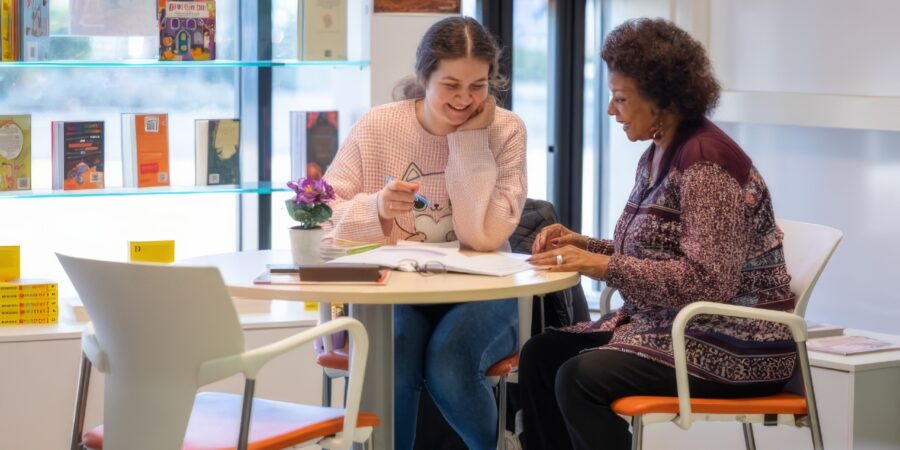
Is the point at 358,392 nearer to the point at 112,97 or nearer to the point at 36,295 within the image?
the point at 36,295

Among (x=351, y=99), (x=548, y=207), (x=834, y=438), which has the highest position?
(x=351, y=99)

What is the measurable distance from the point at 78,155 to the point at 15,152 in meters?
0.20

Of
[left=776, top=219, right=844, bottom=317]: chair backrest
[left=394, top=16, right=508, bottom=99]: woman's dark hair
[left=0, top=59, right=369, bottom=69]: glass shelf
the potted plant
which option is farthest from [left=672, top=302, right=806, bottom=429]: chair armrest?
[left=0, top=59, right=369, bottom=69]: glass shelf

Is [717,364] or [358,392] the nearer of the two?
[358,392]

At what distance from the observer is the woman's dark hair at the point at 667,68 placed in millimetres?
2602

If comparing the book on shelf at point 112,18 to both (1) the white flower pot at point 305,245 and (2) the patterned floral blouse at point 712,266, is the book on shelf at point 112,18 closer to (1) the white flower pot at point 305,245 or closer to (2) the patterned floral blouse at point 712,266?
(1) the white flower pot at point 305,245

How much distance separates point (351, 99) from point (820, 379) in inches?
74.4

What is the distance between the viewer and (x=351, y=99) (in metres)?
4.29

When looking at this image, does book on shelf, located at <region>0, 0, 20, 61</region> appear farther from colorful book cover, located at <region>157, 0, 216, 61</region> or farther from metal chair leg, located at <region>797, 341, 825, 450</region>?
metal chair leg, located at <region>797, 341, 825, 450</region>

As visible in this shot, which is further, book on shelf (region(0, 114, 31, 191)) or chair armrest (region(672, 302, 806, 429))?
book on shelf (region(0, 114, 31, 191))

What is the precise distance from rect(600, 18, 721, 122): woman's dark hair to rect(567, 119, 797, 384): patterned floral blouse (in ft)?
0.23

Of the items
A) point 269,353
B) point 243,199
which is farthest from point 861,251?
point 269,353

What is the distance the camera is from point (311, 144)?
4148 millimetres

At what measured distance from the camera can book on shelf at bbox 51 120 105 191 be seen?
3.91m
